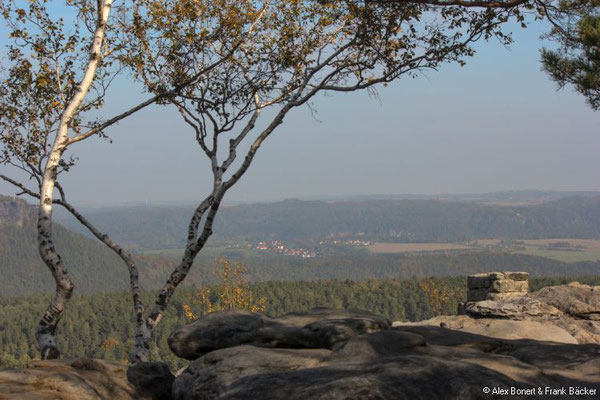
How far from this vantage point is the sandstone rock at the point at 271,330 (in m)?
16.3

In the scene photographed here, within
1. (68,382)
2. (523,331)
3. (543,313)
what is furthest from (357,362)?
(543,313)

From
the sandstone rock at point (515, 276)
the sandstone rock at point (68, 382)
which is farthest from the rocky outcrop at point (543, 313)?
the sandstone rock at point (68, 382)

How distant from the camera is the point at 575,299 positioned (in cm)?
3241

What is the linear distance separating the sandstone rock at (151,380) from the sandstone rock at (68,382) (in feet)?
0.73

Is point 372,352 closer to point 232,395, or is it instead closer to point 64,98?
point 232,395

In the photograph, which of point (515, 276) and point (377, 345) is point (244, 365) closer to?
point (377, 345)

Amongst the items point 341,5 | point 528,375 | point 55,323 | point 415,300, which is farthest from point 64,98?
point 415,300

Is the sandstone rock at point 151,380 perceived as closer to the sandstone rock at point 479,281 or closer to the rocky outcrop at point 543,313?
the rocky outcrop at point 543,313

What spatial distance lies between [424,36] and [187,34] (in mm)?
9494

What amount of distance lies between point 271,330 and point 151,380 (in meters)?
3.49

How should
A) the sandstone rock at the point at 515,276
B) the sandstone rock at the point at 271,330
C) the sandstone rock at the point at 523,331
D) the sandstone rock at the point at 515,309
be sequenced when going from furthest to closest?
the sandstone rock at the point at 515,276 → the sandstone rock at the point at 515,309 → the sandstone rock at the point at 523,331 → the sandstone rock at the point at 271,330

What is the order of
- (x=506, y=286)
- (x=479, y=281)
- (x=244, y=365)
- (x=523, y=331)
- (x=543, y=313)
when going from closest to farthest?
(x=244, y=365) < (x=523, y=331) < (x=543, y=313) < (x=506, y=286) < (x=479, y=281)

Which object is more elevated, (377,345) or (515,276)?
(377,345)

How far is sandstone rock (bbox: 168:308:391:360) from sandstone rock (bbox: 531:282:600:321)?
1783 centimetres
